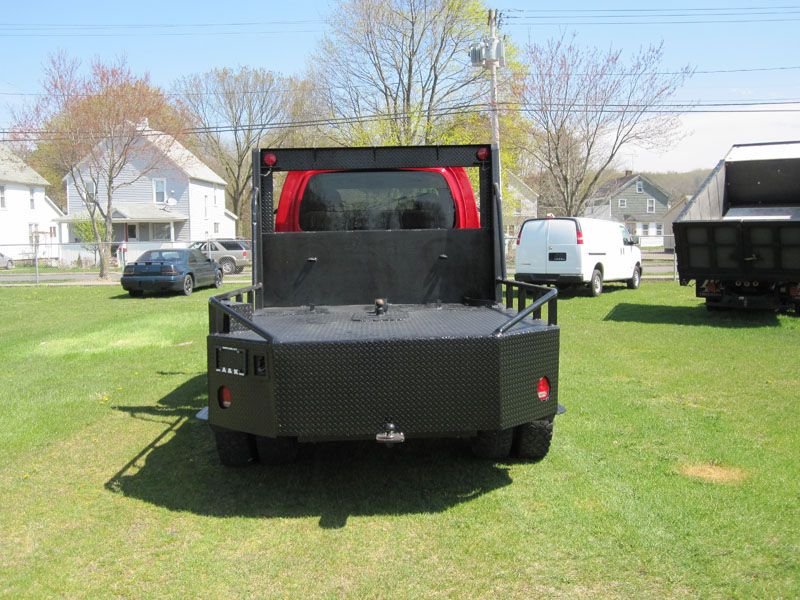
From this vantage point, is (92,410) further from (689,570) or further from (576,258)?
(576,258)

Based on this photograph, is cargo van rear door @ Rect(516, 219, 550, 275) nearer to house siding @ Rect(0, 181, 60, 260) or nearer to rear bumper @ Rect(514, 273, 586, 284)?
rear bumper @ Rect(514, 273, 586, 284)

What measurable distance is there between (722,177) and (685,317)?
320 cm

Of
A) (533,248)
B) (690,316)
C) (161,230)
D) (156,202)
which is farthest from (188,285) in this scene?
(156,202)

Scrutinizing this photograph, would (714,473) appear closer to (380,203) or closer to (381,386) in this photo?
(381,386)

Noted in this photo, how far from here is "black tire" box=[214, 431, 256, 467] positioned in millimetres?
5176

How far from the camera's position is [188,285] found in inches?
912

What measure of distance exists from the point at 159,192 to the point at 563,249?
122 ft

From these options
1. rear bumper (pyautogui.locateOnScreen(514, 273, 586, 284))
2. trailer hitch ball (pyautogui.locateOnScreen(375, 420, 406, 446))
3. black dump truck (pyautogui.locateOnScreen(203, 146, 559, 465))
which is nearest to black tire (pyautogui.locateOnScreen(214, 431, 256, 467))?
black dump truck (pyautogui.locateOnScreen(203, 146, 559, 465))

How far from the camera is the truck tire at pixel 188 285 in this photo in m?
22.8

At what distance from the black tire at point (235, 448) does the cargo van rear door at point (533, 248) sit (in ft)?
47.0

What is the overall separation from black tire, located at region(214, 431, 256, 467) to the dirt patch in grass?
296cm

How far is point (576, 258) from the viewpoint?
18.5 m

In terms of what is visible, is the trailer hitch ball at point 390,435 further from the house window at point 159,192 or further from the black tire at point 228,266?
the house window at point 159,192

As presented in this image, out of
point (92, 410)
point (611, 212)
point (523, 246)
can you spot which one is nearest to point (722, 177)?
point (523, 246)
